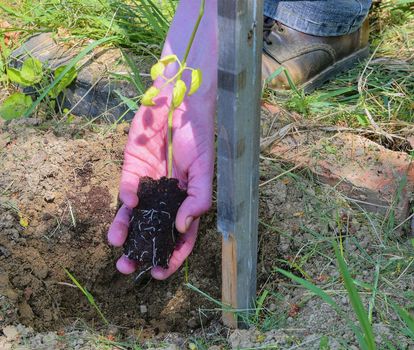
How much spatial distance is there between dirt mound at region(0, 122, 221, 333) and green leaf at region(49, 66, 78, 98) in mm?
439

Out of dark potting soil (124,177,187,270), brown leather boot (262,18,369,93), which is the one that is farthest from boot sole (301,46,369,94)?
dark potting soil (124,177,187,270)

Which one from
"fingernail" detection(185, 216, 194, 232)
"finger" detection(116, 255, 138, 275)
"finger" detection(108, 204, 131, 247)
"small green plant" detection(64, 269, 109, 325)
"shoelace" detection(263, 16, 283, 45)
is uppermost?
"shoelace" detection(263, 16, 283, 45)

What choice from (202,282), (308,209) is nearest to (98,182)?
(202,282)

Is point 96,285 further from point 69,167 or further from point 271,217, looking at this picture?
point 271,217

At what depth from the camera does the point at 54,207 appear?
2.05 meters

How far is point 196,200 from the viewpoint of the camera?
173 cm

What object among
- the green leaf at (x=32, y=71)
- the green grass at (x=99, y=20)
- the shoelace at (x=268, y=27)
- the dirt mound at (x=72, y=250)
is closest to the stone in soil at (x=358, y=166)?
the dirt mound at (x=72, y=250)

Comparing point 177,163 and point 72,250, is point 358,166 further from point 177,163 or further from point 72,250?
point 72,250

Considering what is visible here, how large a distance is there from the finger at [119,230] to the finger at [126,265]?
→ 5 centimetres

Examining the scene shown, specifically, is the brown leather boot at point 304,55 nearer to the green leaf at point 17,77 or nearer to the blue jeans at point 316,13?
the blue jeans at point 316,13

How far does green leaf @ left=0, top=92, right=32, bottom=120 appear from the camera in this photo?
2533mm

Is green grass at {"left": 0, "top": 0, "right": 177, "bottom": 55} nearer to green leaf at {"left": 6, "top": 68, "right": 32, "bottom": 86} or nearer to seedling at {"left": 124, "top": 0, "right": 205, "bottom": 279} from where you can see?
green leaf at {"left": 6, "top": 68, "right": 32, "bottom": 86}

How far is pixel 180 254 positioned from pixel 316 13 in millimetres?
1350

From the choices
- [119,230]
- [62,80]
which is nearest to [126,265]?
[119,230]
